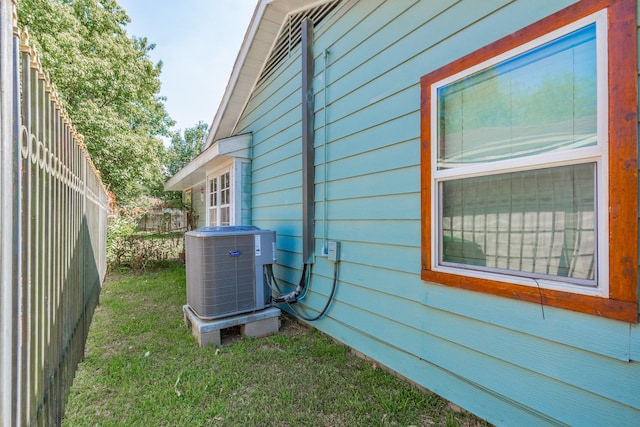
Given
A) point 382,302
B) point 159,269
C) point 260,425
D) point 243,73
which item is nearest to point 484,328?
point 382,302

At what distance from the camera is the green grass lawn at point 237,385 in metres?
1.94

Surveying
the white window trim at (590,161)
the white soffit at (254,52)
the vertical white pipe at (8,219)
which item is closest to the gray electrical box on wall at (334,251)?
the white window trim at (590,161)

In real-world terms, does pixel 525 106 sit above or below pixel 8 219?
above

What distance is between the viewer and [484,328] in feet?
6.02

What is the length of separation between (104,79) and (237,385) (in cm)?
1491

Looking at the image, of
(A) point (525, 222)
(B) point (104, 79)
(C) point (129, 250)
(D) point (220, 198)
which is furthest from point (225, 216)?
(B) point (104, 79)

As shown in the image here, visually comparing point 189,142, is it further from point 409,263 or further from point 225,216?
point 409,263

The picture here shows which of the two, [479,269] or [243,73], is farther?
[243,73]

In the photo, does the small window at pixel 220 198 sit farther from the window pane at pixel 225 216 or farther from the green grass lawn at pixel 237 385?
the green grass lawn at pixel 237 385

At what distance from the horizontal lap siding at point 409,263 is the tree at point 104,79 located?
11926 mm

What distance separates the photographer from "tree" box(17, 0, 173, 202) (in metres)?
11.0

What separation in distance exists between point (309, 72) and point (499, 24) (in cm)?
219

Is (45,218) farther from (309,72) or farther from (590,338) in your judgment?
(309,72)

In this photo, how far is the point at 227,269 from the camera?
315 cm
